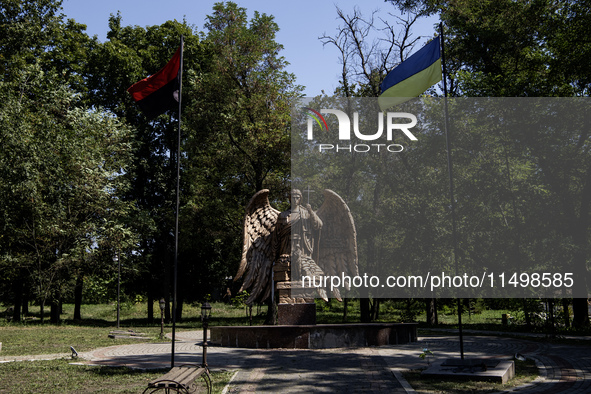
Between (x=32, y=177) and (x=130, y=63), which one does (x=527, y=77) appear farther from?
Result: (x=32, y=177)

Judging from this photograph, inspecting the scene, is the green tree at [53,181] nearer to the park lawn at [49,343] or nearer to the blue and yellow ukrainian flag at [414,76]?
the park lawn at [49,343]

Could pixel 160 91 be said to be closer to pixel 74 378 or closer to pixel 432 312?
pixel 74 378

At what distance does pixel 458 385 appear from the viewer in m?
8.86

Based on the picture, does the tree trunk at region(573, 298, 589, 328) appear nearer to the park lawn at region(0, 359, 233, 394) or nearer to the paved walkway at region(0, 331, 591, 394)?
the paved walkway at region(0, 331, 591, 394)

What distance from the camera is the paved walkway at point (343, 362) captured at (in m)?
8.90

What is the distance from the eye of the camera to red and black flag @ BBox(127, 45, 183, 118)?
432 inches

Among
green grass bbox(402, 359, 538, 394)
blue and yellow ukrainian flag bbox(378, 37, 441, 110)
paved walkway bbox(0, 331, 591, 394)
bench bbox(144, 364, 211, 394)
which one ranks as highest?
blue and yellow ukrainian flag bbox(378, 37, 441, 110)

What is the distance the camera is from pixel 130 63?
3127cm

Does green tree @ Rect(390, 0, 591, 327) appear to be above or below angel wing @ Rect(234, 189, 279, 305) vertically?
above

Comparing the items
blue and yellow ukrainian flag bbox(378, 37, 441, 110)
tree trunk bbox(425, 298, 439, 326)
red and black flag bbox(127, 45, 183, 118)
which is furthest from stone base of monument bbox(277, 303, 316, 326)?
tree trunk bbox(425, 298, 439, 326)

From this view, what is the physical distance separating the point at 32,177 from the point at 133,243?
630 centimetres

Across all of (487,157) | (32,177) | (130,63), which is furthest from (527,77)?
(32,177)

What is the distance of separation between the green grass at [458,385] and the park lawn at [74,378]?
3384 mm

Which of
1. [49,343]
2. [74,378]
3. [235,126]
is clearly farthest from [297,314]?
[235,126]
